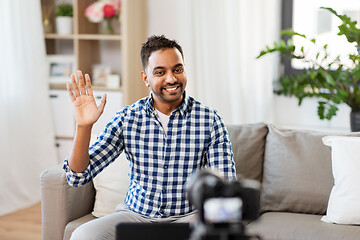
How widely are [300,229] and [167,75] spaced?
0.81 meters

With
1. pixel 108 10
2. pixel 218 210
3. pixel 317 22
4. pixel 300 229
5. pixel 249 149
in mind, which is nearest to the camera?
pixel 218 210

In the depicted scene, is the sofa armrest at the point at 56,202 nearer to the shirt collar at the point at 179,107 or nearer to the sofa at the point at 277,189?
the sofa at the point at 277,189

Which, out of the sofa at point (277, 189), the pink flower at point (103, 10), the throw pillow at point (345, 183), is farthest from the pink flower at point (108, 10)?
the throw pillow at point (345, 183)

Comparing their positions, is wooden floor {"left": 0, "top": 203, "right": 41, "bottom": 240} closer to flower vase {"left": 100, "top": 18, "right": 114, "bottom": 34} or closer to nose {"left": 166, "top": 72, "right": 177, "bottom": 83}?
flower vase {"left": 100, "top": 18, "right": 114, "bottom": 34}

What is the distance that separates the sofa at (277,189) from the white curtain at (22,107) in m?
1.39

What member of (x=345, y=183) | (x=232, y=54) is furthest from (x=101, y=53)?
(x=345, y=183)

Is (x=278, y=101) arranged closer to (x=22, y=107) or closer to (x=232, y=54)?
(x=232, y=54)

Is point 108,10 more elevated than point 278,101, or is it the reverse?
point 108,10

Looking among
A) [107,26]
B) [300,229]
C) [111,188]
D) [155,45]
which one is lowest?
[300,229]

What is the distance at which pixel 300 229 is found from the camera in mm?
2188

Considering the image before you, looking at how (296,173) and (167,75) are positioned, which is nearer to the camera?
(167,75)

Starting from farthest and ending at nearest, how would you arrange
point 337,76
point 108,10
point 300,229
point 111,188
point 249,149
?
→ point 108,10, point 337,76, point 249,149, point 111,188, point 300,229

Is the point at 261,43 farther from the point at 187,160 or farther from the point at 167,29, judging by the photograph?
the point at 187,160

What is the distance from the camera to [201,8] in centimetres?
378
